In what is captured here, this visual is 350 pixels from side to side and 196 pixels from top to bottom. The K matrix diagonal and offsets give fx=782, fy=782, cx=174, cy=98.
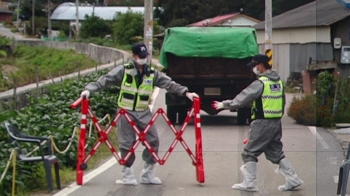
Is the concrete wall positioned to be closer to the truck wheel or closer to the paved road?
the truck wheel

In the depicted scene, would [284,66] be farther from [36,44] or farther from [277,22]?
[36,44]

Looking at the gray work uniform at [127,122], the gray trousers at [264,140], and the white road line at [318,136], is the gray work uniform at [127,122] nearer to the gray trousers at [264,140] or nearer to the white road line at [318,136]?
the gray trousers at [264,140]

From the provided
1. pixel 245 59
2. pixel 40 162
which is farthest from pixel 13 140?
pixel 245 59

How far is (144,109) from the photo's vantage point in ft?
36.4

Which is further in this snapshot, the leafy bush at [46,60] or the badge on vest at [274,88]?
the leafy bush at [46,60]

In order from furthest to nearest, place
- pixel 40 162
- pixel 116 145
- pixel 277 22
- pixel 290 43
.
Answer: pixel 277 22 → pixel 290 43 → pixel 116 145 → pixel 40 162

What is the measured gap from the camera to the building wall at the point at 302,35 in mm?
33903

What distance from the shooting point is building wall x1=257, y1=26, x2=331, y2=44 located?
3390 centimetres

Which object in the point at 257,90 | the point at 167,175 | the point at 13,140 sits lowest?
the point at 167,175

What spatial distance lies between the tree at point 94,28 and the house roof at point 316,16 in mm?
45844

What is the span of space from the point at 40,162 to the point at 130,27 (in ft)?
193

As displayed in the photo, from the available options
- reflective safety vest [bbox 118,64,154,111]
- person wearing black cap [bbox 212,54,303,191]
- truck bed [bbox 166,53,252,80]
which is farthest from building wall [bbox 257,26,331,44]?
person wearing black cap [bbox 212,54,303,191]

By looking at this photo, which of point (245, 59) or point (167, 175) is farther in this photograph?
point (245, 59)

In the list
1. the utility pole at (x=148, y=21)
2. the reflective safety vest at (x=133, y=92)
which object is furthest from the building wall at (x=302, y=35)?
the reflective safety vest at (x=133, y=92)
